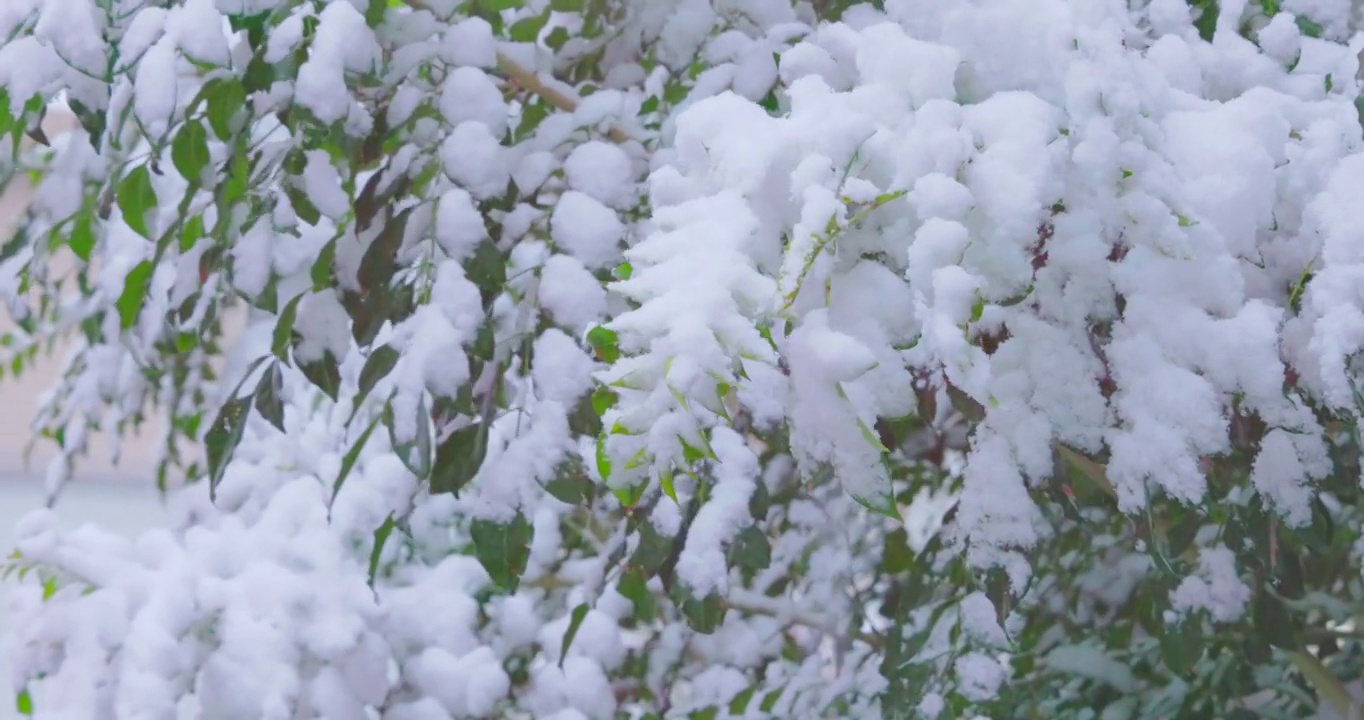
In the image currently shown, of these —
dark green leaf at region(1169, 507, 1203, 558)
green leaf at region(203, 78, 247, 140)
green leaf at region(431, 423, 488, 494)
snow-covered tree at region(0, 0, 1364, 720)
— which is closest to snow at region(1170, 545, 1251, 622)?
snow-covered tree at region(0, 0, 1364, 720)

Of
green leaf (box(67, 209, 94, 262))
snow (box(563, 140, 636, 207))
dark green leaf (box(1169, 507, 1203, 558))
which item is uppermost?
snow (box(563, 140, 636, 207))

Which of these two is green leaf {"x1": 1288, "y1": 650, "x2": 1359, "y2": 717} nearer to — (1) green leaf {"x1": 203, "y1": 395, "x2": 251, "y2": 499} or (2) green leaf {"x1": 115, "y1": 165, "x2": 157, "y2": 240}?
(1) green leaf {"x1": 203, "y1": 395, "x2": 251, "y2": 499}

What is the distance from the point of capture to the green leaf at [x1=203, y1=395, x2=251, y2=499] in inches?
37.0

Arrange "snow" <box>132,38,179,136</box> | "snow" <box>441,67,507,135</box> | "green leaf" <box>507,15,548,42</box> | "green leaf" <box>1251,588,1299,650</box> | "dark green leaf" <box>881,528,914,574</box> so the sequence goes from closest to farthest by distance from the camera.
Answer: "snow" <box>132,38,179,136</box>, "snow" <box>441,67,507,135</box>, "green leaf" <box>1251,588,1299,650</box>, "green leaf" <box>507,15,548,42</box>, "dark green leaf" <box>881,528,914,574</box>

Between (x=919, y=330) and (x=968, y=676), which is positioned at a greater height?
(x=919, y=330)

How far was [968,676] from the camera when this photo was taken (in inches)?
48.8

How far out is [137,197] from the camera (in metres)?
0.93

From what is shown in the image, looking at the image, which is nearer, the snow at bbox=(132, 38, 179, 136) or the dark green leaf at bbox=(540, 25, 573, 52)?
the snow at bbox=(132, 38, 179, 136)

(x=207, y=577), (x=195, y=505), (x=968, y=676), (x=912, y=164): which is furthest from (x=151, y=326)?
(x=912, y=164)

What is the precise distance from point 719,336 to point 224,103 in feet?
1.78

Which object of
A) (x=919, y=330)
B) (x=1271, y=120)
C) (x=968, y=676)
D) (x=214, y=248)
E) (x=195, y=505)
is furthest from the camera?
(x=195, y=505)

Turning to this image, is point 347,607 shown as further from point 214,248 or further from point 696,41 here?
point 696,41

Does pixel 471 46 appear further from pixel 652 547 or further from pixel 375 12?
pixel 652 547

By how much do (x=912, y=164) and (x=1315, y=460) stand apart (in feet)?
0.98
